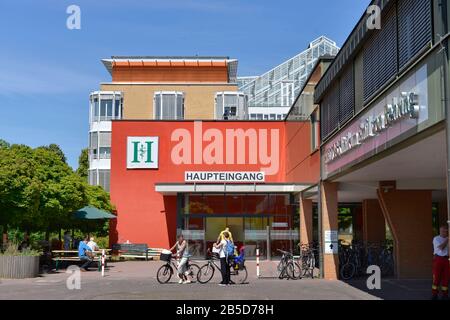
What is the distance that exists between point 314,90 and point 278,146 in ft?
42.6

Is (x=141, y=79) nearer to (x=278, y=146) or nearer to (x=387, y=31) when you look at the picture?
(x=278, y=146)

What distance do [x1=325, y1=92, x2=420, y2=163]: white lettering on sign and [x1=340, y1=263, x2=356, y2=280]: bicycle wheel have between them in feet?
11.9

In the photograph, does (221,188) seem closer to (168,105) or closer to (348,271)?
(348,271)

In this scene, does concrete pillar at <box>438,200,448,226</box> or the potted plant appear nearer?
the potted plant

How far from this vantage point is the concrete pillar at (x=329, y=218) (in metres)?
20.4

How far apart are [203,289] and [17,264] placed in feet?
21.5

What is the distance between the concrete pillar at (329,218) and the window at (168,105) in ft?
140

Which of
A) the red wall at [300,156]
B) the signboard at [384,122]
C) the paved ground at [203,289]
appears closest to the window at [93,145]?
the red wall at [300,156]

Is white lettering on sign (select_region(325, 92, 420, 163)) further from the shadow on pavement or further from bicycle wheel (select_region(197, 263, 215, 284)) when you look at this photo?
bicycle wheel (select_region(197, 263, 215, 284))

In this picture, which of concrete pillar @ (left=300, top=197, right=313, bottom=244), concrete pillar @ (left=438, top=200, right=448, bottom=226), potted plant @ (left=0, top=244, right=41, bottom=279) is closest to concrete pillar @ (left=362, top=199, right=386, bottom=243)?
concrete pillar @ (left=300, top=197, right=313, bottom=244)

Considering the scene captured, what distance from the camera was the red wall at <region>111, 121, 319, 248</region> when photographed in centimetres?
3447

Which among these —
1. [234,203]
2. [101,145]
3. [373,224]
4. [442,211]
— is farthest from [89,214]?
[101,145]

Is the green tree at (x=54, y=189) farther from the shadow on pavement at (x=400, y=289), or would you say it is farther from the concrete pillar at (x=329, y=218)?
the shadow on pavement at (x=400, y=289)

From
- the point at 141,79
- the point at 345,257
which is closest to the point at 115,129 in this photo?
the point at 345,257
